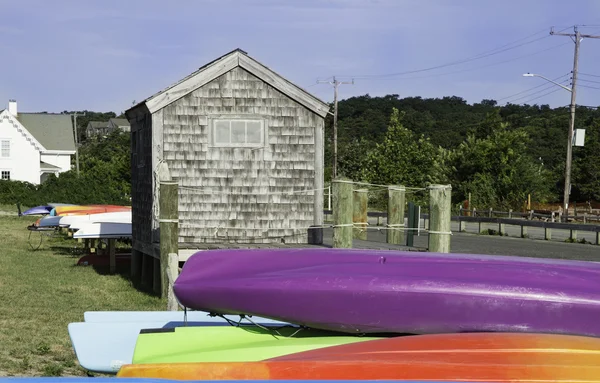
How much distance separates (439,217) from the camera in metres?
10.7

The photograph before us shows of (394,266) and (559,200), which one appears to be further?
(559,200)

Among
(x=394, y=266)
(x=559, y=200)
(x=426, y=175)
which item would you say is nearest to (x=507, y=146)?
(x=426, y=175)

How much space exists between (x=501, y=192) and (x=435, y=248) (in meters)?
33.0

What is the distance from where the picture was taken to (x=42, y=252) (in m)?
20.6

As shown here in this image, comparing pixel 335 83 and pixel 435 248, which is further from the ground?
pixel 335 83

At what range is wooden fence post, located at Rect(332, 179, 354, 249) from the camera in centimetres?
1173

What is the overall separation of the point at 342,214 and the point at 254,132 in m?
3.67

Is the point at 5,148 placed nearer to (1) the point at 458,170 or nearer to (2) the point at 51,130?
(2) the point at 51,130

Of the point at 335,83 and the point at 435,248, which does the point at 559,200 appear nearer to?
the point at 335,83

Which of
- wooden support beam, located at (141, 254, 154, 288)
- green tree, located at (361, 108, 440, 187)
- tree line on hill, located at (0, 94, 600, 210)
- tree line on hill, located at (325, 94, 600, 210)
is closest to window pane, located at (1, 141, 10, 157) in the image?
tree line on hill, located at (0, 94, 600, 210)

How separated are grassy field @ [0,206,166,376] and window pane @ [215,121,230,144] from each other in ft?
10.1

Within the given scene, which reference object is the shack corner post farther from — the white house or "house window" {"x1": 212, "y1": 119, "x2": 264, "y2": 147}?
the white house

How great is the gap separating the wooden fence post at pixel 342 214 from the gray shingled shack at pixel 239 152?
3.06 meters

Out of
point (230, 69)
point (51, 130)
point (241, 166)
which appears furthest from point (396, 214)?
point (51, 130)
